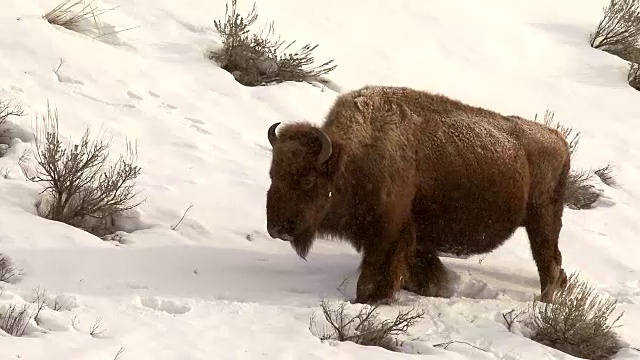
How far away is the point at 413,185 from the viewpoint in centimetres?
571

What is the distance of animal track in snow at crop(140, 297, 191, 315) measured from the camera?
15.6 ft

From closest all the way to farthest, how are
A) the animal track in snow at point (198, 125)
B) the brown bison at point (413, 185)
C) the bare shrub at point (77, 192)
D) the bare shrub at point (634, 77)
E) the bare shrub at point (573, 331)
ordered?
the bare shrub at point (573, 331) → the brown bison at point (413, 185) → the bare shrub at point (77, 192) → the animal track in snow at point (198, 125) → the bare shrub at point (634, 77)

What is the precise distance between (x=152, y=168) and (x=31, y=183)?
3.79ft

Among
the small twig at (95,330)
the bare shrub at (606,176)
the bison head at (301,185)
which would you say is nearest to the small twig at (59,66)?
the bison head at (301,185)

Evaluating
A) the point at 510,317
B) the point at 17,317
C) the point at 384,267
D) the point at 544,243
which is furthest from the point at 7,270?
the point at 544,243

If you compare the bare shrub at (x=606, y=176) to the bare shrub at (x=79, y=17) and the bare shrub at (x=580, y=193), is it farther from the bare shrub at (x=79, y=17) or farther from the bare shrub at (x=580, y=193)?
the bare shrub at (x=79, y=17)

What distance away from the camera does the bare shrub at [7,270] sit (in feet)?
15.8

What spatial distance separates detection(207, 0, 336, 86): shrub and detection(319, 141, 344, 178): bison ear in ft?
14.4

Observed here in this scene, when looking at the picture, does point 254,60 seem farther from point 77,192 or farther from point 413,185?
point 413,185

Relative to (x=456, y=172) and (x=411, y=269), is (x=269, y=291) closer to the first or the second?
(x=411, y=269)

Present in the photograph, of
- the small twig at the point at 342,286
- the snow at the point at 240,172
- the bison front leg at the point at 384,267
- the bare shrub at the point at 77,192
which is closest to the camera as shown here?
the snow at the point at 240,172

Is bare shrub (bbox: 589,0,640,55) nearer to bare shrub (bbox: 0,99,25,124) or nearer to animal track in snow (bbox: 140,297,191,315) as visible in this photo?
bare shrub (bbox: 0,99,25,124)

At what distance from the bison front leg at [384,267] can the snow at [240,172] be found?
154 mm

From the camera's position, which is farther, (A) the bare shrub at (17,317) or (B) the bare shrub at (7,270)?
(B) the bare shrub at (7,270)
